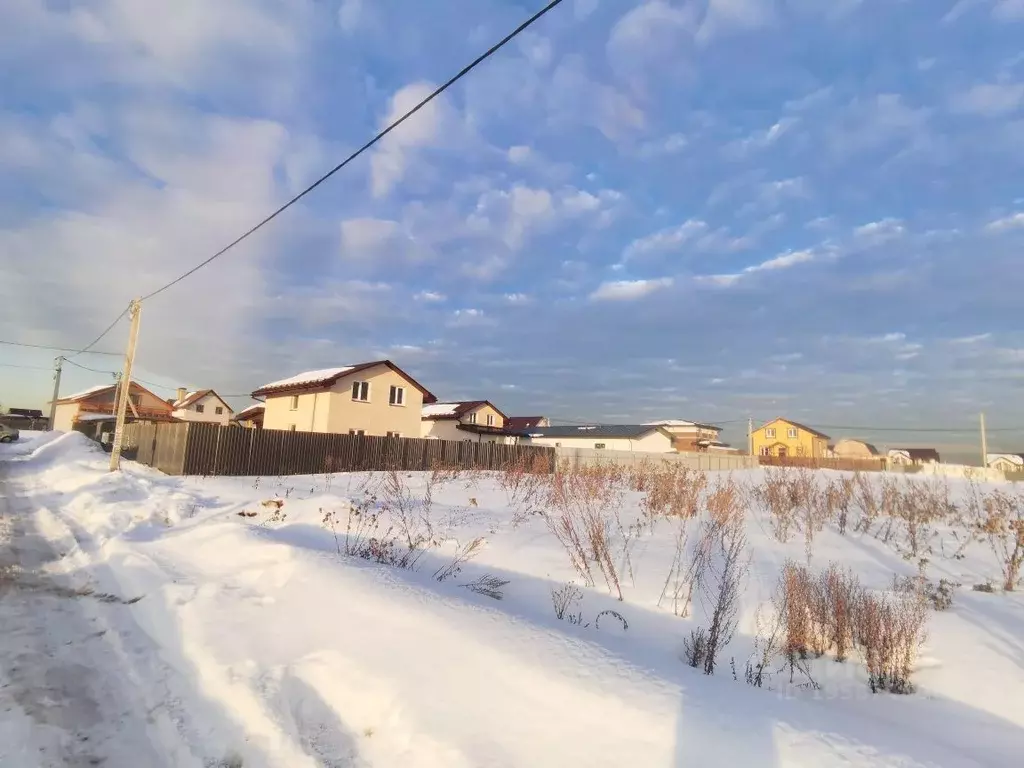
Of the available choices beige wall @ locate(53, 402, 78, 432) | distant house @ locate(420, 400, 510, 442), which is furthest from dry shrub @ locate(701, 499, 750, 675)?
beige wall @ locate(53, 402, 78, 432)

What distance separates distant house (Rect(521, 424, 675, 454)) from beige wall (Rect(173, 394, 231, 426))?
118 feet

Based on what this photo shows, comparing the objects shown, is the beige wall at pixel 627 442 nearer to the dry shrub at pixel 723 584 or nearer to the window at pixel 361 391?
the window at pixel 361 391

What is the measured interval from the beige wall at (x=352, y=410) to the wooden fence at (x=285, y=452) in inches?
249

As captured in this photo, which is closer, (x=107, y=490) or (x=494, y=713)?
(x=494, y=713)

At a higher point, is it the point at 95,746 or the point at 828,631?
the point at 828,631

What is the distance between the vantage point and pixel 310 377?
31.4 meters

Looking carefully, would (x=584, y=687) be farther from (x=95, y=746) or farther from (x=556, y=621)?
(x=95, y=746)

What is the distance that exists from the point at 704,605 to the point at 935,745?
2.36 m

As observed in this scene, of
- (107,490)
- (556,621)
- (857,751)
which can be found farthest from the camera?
(107,490)

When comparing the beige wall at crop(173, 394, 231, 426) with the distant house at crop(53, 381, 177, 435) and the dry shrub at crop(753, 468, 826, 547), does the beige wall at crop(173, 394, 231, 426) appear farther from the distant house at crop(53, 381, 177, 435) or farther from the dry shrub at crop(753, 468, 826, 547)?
the dry shrub at crop(753, 468, 826, 547)

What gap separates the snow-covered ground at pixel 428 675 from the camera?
2.44m

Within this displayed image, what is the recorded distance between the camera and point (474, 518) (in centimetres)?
850

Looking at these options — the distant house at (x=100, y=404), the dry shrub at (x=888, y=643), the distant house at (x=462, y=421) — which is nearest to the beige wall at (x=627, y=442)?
the distant house at (x=462, y=421)

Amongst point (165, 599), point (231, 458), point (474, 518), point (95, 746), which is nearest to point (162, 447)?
point (231, 458)
